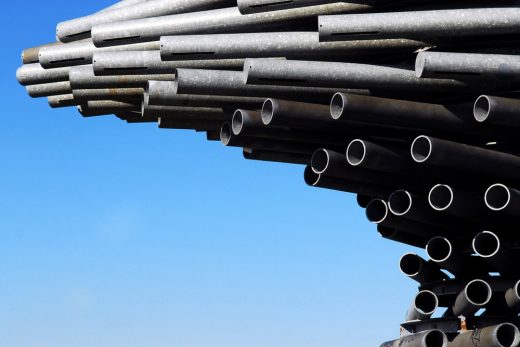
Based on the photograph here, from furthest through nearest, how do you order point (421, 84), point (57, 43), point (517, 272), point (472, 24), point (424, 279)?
point (57, 43) < point (424, 279) < point (517, 272) < point (421, 84) < point (472, 24)

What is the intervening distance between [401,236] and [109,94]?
21.9 ft

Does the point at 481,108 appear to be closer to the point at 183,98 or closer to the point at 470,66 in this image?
the point at 470,66

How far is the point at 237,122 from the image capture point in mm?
19172

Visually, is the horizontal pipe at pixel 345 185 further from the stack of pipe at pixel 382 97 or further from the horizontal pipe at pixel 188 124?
the horizontal pipe at pixel 188 124

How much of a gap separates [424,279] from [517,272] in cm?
223

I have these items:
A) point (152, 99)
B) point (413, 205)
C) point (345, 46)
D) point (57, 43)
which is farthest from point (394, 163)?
point (57, 43)

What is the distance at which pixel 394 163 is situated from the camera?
61.3 ft

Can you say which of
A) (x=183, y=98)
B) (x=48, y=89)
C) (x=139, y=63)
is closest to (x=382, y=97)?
(x=183, y=98)

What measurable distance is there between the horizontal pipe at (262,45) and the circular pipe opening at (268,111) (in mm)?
852

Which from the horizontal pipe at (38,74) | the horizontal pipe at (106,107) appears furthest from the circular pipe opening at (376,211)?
the horizontal pipe at (38,74)

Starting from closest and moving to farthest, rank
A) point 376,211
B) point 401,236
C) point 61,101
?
point 376,211 < point 401,236 < point 61,101

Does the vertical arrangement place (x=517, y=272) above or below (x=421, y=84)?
below

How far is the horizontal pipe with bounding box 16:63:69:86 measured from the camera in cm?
2158

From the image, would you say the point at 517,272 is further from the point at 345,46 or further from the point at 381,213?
the point at 345,46
